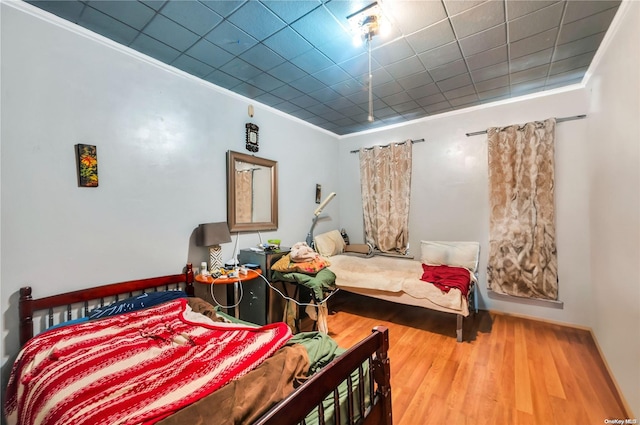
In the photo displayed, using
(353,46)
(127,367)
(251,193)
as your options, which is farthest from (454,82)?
(127,367)

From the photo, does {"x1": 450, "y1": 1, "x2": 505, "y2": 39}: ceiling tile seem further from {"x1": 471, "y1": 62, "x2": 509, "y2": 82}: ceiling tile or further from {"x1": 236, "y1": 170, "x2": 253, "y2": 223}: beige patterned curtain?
{"x1": 236, "y1": 170, "x2": 253, "y2": 223}: beige patterned curtain

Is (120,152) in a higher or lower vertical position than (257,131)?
lower

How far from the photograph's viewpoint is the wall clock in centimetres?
287

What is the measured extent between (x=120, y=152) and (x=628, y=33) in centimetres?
355

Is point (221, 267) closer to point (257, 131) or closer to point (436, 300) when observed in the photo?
point (257, 131)

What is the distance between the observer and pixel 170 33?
1839mm

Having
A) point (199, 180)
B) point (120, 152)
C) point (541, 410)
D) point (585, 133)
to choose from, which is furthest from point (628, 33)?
point (120, 152)

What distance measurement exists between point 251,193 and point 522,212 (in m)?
3.14

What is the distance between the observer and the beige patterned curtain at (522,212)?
279 cm

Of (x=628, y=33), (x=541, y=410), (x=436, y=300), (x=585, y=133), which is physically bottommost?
(x=541, y=410)

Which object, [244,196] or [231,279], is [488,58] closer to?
[244,196]

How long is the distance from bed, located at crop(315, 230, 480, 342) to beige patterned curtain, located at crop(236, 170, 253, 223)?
3.65 feet

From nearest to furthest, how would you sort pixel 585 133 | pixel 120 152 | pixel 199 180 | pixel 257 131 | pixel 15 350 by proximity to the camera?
pixel 15 350 < pixel 120 152 < pixel 199 180 < pixel 585 133 < pixel 257 131

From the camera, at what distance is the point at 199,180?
2455 millimetres
